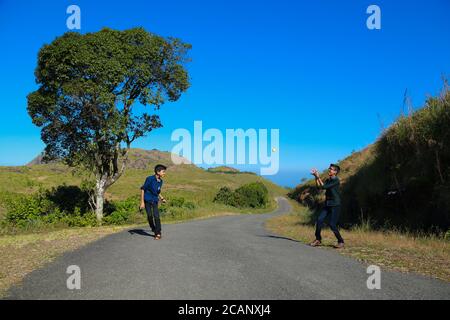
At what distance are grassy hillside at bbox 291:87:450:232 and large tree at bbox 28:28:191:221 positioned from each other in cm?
1270

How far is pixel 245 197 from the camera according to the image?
5603 cm

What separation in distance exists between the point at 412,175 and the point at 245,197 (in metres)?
40.5

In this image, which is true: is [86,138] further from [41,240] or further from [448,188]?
[448,188]

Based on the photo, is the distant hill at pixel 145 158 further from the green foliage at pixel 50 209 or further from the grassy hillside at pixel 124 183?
the green foliage at pixel 50 209

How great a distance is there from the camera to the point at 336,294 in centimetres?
579

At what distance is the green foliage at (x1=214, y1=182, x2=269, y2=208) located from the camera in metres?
54.9

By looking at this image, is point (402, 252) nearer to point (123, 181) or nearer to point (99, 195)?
point (99, 195)

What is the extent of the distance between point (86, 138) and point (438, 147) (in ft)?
61.1

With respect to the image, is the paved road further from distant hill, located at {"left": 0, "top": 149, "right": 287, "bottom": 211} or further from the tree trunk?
distant hill, located at {"left": 0, "top": 149, "right": 287, "bottom": 211}

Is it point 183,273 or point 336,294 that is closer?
point 336,294

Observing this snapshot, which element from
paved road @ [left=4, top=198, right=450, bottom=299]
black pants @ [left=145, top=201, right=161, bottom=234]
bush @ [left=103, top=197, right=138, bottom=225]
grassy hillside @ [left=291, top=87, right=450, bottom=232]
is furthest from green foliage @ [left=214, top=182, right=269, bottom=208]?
paved road @ [left=4, top=198, right=450, bottom=299]

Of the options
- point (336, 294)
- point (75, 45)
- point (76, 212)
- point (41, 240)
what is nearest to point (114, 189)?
point (76, 212)

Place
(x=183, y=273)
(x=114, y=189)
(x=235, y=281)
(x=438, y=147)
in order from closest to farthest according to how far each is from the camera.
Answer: (x=235, y=281)
(x=183, y=273)
(x=438, y=147)
(x=114, y=189)

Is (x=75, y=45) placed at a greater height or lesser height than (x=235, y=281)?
greater
